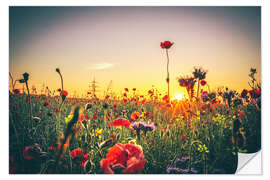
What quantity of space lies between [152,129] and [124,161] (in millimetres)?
624

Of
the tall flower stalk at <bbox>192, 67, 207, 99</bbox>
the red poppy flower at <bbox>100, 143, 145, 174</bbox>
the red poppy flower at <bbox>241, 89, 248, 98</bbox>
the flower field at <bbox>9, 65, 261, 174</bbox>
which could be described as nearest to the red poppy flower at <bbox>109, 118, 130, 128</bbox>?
the flower field at <bbox>9, 65, 261, 174</bbox>

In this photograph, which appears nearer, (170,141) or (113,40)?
(170,141)

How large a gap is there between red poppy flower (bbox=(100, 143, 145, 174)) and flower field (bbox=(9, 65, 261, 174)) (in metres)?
0.49

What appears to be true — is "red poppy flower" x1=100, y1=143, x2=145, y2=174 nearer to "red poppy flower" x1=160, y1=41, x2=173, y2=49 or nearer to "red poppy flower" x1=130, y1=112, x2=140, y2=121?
"red poppy flower" x1=130, y1=112, x2=140, y2=121

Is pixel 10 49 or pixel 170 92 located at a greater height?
pixel 10 49

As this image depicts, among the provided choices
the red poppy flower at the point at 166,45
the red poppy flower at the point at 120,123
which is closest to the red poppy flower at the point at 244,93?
the red poppy flower at the point at 166,45

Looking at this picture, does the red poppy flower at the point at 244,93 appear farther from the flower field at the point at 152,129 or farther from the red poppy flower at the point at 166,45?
the red poppy flower at the point at 166,45

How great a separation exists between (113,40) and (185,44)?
71 centimetres

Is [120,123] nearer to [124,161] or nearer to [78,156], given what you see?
[78,156]

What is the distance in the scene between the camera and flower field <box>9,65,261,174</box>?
5.65 ft

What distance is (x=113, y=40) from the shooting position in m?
1.98
